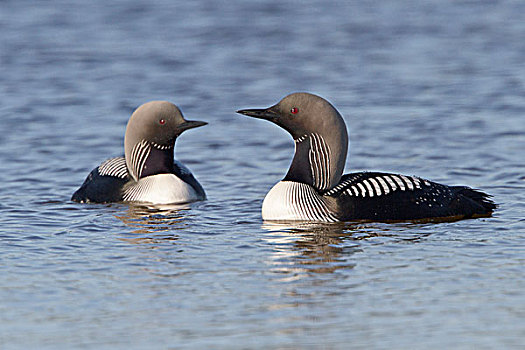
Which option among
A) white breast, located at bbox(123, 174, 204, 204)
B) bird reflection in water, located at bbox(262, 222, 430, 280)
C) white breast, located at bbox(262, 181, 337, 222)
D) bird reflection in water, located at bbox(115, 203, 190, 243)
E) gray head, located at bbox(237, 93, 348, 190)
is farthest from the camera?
white breast, located at bbox(123, 174, 204, 204)

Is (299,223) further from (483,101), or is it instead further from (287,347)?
(483,101)

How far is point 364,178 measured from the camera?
7605 mm

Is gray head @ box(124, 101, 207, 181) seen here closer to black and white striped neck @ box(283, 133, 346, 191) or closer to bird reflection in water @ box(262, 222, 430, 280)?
black and white striped neck @ box(283, 133, 346, 191)

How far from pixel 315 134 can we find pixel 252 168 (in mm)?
1995

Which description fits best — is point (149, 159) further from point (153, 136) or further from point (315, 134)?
point (315, 134)

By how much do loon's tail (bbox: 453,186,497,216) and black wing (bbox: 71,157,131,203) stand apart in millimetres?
2748

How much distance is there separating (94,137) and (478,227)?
4.86 m

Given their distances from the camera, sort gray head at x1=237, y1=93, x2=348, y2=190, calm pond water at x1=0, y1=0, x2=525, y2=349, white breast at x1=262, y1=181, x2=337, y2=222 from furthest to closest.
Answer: gray head at x1=237, y1=93, x2=348, y2=190 < white breast at x1=262, y1=181, x2=337, y2=222 < calm pond water at x1=0, y1=0, x2=525, y2=349

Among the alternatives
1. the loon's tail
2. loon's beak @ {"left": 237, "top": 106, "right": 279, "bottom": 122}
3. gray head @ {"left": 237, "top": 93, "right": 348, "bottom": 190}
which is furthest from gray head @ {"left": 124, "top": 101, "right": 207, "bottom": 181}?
the loon's tail

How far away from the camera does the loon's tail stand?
7.62 meters

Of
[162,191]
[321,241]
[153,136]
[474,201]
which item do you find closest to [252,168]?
[153,136]

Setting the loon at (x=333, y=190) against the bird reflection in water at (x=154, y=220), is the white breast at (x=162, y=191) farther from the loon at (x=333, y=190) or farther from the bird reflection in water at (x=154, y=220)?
the loon at (x=333, y=190)

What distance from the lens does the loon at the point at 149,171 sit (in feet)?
27.7

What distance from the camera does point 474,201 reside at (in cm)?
773
